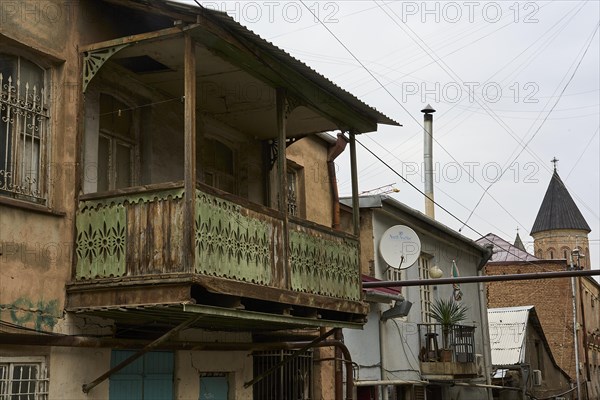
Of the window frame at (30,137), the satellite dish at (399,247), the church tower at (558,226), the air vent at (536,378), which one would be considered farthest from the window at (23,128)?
the church tower at (558,226)

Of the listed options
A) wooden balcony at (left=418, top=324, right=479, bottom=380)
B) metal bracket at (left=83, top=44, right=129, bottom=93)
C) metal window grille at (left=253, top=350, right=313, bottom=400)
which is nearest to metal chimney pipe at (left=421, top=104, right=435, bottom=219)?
wooden balcony at (left=418, top=324, right=479, bottom=380)

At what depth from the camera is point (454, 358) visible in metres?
21.1

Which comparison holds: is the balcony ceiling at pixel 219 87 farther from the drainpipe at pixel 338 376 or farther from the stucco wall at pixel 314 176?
the drainpipe at pixel 338 376

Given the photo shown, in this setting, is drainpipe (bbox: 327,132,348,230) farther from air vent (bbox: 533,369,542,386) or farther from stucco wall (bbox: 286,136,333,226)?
air vent (bbox: 533,369,542,386)

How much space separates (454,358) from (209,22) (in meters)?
13.9

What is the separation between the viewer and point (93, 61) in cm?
1012

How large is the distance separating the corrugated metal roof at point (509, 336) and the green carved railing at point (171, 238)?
22619mm

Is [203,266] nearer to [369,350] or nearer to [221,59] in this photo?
[221,59]

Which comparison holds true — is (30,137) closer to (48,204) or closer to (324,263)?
(48,204)

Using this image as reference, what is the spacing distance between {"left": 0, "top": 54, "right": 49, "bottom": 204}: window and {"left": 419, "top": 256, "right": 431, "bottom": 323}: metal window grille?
1350 centimetres

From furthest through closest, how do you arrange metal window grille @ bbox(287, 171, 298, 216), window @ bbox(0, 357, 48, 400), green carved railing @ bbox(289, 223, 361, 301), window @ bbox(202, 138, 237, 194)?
metal window grille @ bbox(287, 171, 298, 216) → window @ bbox(202, 138, 237, 194) → green carved railing @ bbox(289, 223, 361, 301) → window @ bbox(0, 357, 48, 400)

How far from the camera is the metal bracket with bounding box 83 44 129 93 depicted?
10.0 meters

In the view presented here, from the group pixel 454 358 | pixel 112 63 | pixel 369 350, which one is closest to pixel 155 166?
pixel 112 63

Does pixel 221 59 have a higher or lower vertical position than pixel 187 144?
higher
